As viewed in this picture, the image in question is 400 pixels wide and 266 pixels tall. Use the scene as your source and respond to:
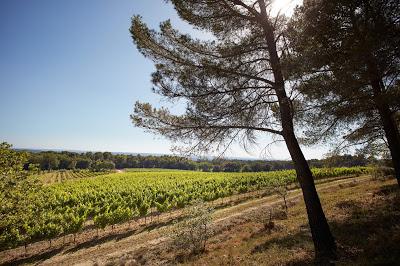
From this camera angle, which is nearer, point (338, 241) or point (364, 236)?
point (338, 241)

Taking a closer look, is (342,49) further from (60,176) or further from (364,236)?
(60,176)

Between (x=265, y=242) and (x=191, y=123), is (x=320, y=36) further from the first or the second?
(x=265, y=242)

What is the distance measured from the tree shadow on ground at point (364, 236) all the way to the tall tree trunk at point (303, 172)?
0.40 metres

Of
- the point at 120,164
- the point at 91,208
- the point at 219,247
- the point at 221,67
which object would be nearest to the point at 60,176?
the point at 120,164

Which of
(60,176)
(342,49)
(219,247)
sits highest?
(342,49)

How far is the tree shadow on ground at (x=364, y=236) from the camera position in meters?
6.66

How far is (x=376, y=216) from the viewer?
34.7 ft

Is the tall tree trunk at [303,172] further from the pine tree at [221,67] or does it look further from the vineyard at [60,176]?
the vineyard at [60,176]

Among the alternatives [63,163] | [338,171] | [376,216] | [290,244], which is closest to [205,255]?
[290,244]

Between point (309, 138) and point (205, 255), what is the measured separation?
20.9ft

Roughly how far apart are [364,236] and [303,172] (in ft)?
9.88

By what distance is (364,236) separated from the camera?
8.54 m

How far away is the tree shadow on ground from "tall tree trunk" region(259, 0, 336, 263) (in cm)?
40

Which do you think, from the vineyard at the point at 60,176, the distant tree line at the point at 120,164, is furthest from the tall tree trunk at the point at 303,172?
the distant tree line at the point at 120,164
